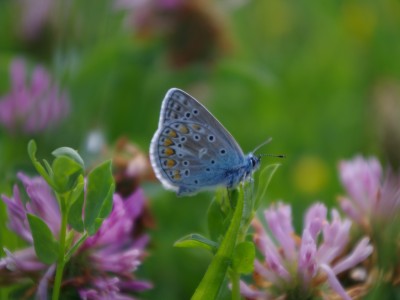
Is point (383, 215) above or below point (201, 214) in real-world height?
below

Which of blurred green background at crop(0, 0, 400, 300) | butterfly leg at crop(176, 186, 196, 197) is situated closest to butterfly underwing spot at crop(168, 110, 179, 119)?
butterfly leg at crop(176, 186, 196, 197)

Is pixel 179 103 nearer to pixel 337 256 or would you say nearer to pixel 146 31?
pixel 337 256

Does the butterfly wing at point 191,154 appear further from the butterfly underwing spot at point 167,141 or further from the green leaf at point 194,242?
the green leaf at point 194,242

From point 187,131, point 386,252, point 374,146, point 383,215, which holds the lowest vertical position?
point 386,252

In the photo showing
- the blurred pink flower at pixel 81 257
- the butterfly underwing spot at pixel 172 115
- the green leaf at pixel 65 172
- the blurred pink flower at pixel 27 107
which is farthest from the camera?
the blurred pink flower at pixel 27 107

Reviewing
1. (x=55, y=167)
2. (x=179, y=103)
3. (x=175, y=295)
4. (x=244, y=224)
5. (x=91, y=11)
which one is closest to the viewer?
(x=55, y=167)

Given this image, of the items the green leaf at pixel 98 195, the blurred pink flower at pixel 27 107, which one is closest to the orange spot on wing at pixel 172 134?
the green leaf at pixel 98 195

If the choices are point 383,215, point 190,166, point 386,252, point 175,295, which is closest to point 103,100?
point 175,295
